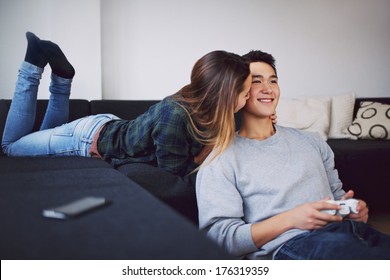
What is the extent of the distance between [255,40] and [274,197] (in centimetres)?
253


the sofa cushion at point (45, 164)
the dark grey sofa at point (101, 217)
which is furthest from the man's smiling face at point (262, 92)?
the sofa cushion at point (45, 164)

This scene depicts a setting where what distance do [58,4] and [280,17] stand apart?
1.84 metres

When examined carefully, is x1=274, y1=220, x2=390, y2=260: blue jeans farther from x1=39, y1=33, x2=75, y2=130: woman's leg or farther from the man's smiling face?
x1=39, y1=33, x2=75, y2=130: woman's leg

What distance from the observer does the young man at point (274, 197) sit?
1148mm

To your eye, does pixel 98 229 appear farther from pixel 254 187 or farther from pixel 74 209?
pixel 254 187

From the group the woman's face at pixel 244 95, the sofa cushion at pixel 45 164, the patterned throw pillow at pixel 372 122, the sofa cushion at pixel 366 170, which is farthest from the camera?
the patterned throw pillow at pixel 372 122

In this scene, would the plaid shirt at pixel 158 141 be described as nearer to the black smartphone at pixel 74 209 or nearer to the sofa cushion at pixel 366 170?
the black smartphone at pixel 74 209

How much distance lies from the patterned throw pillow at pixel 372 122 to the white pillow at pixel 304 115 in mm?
224

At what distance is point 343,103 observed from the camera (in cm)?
343

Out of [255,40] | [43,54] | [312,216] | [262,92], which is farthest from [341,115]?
[312,216]

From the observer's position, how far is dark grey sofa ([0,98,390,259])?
0.68 metres

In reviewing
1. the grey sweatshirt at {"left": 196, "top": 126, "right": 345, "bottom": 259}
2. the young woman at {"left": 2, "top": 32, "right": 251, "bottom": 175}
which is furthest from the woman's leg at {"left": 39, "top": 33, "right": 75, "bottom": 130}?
the grey sweatshirt at {"left": 196, "top": 126, "right": 345, "bottom": 259}

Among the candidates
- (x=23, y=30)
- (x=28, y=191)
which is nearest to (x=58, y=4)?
(x=23, y=30)
